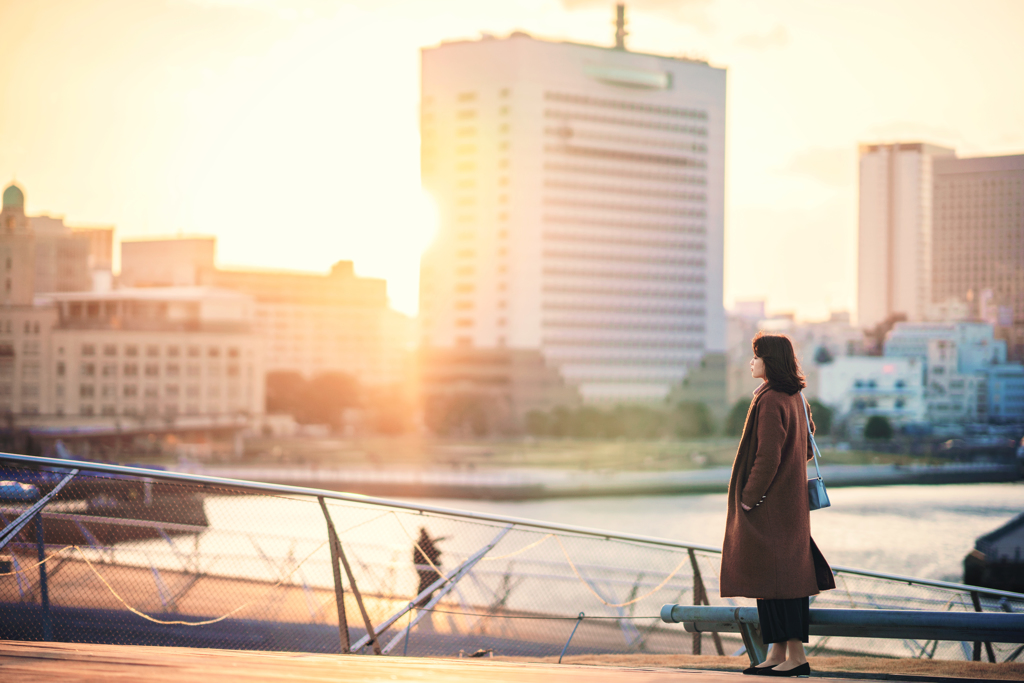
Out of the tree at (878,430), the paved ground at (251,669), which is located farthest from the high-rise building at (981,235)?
the paved ground at (251,669)

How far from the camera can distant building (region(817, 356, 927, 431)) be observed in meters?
97.6

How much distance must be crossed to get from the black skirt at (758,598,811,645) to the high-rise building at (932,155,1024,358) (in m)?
143

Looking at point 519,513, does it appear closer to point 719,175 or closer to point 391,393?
point 391,393

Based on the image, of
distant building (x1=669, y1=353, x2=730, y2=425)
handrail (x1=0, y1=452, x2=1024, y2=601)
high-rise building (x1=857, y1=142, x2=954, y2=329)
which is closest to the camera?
handrail (x1=0, y1=452, x2=1024, y2=601)

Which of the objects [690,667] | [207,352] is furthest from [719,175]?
[690,667]

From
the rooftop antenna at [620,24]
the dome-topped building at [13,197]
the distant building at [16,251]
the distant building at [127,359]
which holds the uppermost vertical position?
the rooftop antenna at [620,24]

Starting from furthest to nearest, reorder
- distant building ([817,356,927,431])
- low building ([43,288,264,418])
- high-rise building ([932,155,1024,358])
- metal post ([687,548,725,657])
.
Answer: high-rise building ([932,155,1024,358])
distant building ([817,356,927,431])
low building ([43,288,264,418])
metal post ([687,548,725,657])

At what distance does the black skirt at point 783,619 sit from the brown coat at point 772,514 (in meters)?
0.06

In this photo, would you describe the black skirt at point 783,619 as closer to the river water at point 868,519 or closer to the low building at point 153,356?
the river water at point 868,519

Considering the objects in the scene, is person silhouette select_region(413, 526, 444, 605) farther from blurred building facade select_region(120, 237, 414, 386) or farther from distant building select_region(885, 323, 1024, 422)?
blurred building facade select_region(120, 237, 414, 386)

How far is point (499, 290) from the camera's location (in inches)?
4003

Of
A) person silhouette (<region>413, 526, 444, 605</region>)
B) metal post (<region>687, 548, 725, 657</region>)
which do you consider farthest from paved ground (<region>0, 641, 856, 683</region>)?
person silhouette (<region>413, 526, 444, 605</region>)

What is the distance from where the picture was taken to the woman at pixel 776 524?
3639 mm

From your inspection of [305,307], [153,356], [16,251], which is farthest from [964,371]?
[16,251]
